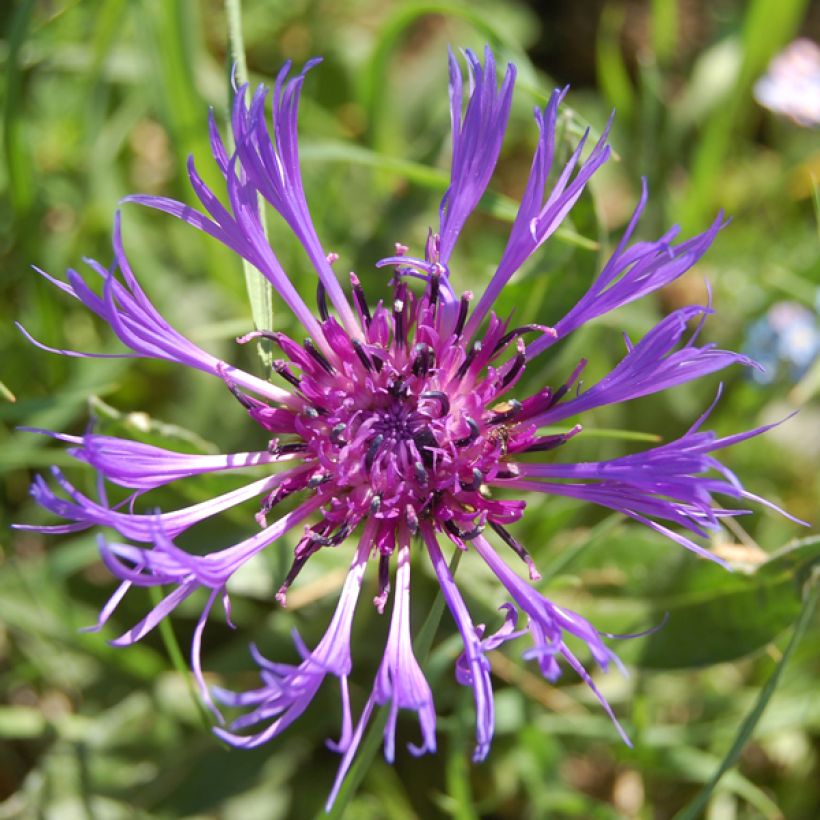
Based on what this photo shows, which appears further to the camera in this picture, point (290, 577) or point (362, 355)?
point (362, 355)

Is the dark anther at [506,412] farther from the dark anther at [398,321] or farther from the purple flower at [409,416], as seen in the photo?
the dark anther at [398,321]

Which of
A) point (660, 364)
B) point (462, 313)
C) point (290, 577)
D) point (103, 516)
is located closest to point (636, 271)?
point (660, 364)

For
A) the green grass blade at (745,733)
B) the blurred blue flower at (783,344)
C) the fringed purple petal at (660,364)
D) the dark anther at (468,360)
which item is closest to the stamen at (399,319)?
the dark anther at (468,360)

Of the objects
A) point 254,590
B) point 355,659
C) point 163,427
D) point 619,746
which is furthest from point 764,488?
point 163,427

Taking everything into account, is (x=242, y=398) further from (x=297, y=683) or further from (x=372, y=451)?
(x=297, y=683)

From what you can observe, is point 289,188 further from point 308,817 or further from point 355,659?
point 308,817
